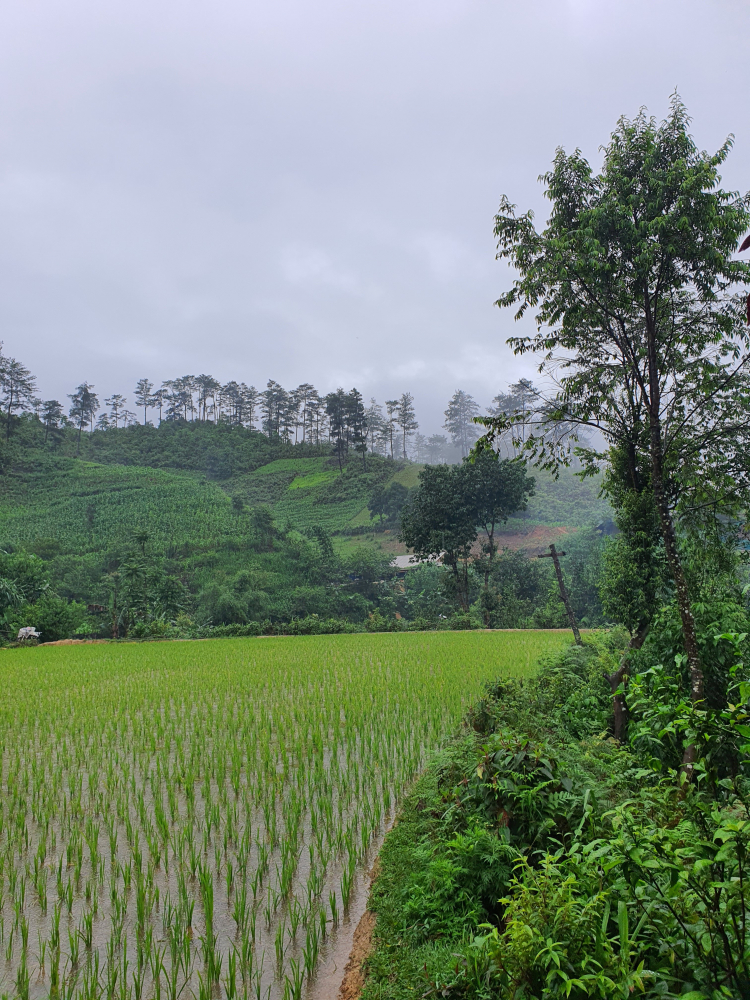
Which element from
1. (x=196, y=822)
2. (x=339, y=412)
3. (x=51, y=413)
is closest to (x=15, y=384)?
(x=51, y=413)

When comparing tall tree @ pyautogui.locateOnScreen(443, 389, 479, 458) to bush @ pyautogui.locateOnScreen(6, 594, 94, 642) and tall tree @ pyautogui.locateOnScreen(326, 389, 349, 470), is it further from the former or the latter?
bush @ pyautogui.locateOnScreen(6, 594, 94, 642)

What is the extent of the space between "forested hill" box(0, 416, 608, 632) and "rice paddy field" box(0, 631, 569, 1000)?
15.8 meters

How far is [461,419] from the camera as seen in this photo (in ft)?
257

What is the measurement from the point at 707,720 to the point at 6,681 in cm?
1303

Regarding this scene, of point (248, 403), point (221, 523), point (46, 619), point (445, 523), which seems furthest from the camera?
point (248, 403)

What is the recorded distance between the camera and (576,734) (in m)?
5.90

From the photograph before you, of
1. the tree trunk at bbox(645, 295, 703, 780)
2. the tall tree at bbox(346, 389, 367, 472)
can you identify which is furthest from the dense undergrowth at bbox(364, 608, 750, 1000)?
the tall tree at bbox(346, 389, 367, 472)

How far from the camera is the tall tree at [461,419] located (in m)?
77.0

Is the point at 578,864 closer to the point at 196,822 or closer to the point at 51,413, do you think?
the point at 196,822

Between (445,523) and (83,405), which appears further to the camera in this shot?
(83,405)

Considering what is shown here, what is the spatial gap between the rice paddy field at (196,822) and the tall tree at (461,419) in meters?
68.4

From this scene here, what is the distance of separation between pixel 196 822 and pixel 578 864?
10.8 feet

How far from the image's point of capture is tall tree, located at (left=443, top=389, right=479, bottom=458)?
77.0 meters

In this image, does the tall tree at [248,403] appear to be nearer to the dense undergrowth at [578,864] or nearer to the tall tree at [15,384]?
the tall tree at [15,384]
